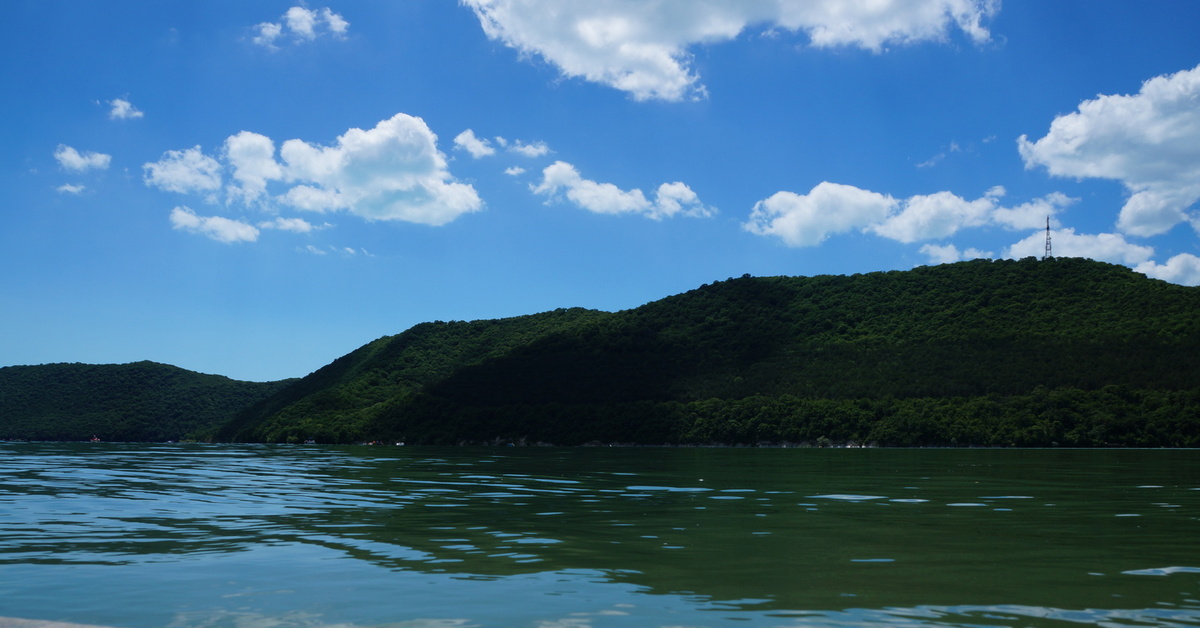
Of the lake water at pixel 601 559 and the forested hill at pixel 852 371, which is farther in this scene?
the forested hill at pixel 852 371

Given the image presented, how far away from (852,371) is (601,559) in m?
124

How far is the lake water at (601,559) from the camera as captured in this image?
11781 mm

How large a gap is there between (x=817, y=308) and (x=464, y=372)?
69.0m

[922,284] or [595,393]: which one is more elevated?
[922,284]

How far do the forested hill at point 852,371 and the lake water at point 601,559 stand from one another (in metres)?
87.9

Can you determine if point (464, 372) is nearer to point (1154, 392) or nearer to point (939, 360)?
point (939, 360)

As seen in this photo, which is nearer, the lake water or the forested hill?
the lake water

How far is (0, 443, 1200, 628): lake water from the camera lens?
11781 millimetres

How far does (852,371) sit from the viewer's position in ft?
443

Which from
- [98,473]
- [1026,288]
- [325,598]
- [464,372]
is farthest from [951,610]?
[464,372]

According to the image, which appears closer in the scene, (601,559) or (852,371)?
(601,559)

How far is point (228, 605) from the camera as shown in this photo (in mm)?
12305

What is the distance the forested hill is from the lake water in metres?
87.9

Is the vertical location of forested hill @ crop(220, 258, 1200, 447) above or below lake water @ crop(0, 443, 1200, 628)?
above
